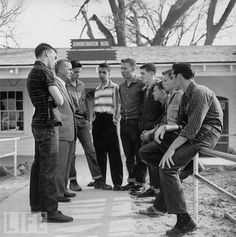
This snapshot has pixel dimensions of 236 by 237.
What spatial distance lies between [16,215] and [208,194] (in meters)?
3.52

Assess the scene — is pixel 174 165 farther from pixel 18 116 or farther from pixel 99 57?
pixel 18 116

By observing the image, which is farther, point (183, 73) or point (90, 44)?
point (90, 44)

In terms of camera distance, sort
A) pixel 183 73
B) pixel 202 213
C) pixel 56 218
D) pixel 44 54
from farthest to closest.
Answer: pixel 202 213
pixel 44 54
pixel 56 218
pixel 183 73

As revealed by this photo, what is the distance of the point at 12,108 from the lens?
524 inches

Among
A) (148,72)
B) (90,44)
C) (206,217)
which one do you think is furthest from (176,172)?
(90,44)

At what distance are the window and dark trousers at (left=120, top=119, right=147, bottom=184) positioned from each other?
308 inches

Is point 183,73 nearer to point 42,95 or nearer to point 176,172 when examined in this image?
point 176,172

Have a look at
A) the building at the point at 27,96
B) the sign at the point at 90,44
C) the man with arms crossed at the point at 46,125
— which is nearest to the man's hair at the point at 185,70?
the man with arms crossed at the point at 46,125

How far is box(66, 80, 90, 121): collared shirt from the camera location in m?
6.09

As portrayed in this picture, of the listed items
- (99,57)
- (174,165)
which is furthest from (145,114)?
(99,57)

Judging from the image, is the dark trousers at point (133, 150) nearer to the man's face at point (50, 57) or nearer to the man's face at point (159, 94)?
the man's face at point (159, 94)

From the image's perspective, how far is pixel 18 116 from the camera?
13305 millimetres

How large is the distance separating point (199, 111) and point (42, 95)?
1.63 metres

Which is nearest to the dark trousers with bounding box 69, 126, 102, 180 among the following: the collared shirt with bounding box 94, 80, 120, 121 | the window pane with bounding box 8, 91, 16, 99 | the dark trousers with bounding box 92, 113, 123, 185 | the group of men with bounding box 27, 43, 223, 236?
the group of men with bounding box 27, 43, 223, 236
